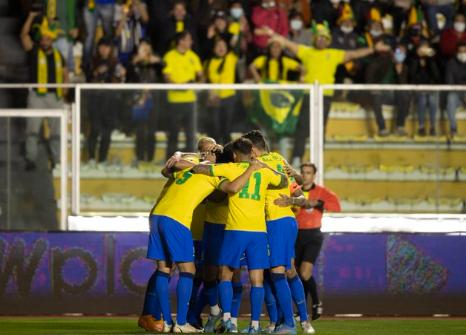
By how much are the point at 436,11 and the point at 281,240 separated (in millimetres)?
10002

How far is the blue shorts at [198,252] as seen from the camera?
16406 mm

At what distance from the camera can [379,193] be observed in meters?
20.5

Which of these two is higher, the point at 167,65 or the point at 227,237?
the point at 167,65

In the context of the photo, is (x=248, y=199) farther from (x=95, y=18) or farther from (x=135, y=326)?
(x=95, y=18)

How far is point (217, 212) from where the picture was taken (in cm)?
1596

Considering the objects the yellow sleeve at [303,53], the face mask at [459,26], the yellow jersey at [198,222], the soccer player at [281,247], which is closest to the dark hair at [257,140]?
the soccer player at [281,247]

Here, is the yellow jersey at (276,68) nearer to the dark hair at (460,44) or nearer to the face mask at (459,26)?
the dark hair at (460,44)

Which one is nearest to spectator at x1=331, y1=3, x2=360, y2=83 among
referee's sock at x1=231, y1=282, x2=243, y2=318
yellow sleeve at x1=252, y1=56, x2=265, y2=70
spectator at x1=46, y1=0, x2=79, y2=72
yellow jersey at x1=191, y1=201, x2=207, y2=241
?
yellow sleeve at x1=252, y1=56, x2=265, y2=70

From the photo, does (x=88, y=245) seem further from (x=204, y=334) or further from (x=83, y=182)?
(x=204, y=334)

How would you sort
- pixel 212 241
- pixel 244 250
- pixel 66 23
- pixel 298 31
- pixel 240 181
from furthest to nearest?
pixel 66 23 → pixel 298 31 → pixel 212 241 → pixel 244 250 → pixel 240 181

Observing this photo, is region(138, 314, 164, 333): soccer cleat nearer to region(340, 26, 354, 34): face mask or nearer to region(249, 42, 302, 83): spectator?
region(249, 42, 302, 83): spectator

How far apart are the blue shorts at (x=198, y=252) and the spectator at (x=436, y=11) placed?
30.2ft

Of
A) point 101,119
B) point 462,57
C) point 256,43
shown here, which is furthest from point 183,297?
point 462,57

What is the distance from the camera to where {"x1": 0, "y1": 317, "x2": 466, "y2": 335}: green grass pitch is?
53.2ft
